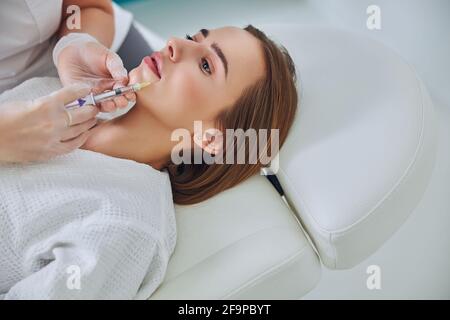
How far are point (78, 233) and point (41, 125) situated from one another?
182 mm

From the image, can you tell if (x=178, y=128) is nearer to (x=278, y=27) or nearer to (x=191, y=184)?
(x=191, y=184)

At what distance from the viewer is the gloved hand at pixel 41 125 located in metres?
0.78

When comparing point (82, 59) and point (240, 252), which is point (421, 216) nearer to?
point (240, 252)

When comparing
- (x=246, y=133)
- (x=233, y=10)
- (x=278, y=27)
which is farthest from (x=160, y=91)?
(x=233, y=10)

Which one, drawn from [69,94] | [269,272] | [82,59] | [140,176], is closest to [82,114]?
[69,94]

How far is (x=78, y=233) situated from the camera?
2.64ft

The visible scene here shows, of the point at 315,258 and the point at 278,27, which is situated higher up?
the point at 278,27

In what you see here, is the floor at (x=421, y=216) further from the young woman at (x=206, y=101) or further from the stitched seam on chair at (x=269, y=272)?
the young woman at (x=206, y=101)

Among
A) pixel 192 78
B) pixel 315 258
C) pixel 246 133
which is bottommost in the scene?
pixel 315 258

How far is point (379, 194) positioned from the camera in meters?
0.84

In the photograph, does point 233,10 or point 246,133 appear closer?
point 246,133

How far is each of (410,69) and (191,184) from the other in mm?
486

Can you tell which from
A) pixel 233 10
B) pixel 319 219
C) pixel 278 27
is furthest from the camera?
pixel 233 10
